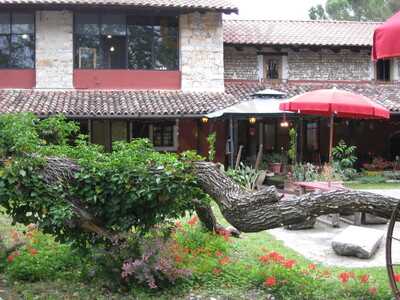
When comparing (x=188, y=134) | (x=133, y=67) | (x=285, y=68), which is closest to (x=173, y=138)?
(x=188, y=134)

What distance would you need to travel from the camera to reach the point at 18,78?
16.1 meters

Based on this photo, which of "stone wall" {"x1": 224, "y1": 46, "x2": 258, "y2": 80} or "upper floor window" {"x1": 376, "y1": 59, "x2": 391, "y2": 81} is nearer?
"stone wall" {"x1": 224, "y1": 46, "x2": 258, "y2": 80}

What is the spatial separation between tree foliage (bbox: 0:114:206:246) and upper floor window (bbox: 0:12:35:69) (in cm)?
1127

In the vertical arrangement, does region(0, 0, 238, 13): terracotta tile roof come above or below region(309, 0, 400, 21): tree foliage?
below

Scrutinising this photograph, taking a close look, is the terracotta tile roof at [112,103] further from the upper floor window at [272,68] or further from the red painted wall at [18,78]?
the upper floor window at [272,68]

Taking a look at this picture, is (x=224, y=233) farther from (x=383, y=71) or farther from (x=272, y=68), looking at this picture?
(x=383, y=71)

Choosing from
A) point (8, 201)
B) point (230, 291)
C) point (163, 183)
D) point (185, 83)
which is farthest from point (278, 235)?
point (185, 83)

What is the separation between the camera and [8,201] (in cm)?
536

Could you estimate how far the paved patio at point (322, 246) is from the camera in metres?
6.92

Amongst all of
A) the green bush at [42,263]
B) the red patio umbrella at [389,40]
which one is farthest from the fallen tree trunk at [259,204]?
the red patio umbrella at [389,40]

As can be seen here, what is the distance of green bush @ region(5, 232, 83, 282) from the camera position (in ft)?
19.3

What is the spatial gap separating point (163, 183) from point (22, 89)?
39.9ft

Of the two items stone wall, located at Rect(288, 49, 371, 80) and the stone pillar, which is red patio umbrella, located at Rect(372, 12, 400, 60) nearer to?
the stone pillar

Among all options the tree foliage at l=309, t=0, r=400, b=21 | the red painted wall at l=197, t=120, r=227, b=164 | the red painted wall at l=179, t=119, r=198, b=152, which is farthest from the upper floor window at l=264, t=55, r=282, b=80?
the tree foliage at l=309, t=0, r=400, b=21
